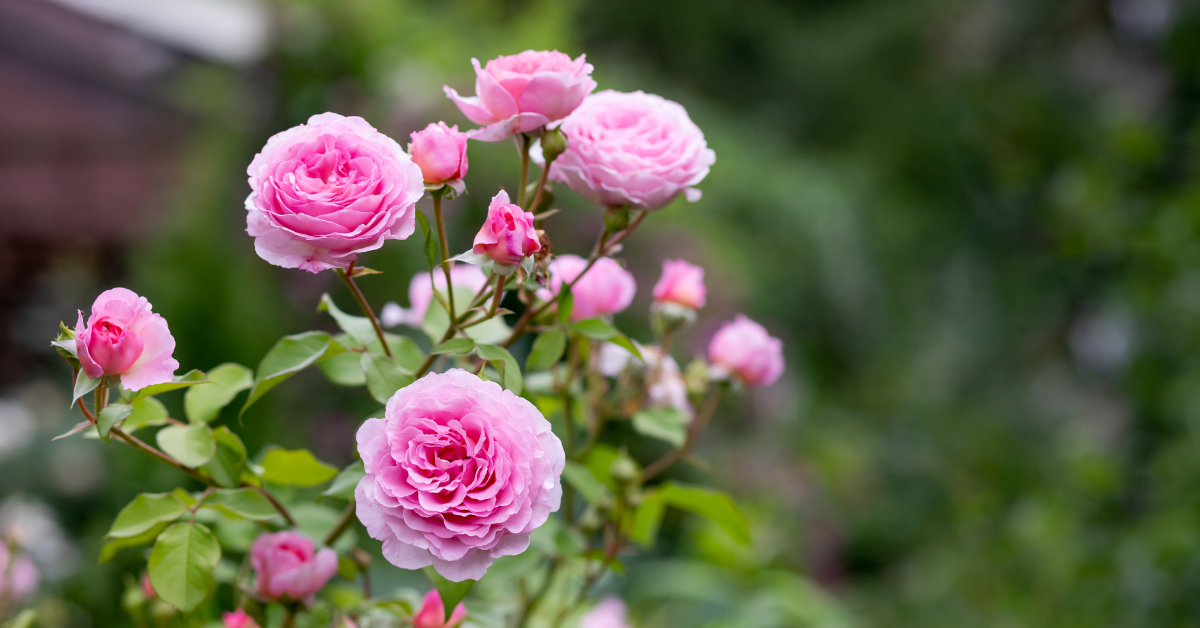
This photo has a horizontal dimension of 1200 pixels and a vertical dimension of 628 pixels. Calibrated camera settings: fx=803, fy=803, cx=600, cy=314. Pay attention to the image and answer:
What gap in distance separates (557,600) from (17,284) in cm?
298

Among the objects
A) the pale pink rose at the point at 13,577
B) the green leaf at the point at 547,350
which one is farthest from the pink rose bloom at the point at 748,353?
the pale pink rose at the point at 13,577

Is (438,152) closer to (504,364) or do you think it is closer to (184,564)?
(504,364)

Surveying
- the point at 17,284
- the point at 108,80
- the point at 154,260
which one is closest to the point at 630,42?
the point at 108,80

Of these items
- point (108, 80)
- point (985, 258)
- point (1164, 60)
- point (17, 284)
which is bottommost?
point (17, 284)

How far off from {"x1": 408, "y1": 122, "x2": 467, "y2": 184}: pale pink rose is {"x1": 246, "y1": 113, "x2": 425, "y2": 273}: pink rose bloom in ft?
0.04

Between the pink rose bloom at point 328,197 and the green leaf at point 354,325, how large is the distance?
0.20 feet

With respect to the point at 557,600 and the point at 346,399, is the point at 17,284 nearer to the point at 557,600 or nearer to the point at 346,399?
the point at 346,399

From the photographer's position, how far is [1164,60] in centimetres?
129

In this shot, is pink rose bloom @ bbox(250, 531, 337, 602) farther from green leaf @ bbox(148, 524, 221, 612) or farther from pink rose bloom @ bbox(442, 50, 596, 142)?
pink rose bloom @ bbox(442, 50, 596, 142)

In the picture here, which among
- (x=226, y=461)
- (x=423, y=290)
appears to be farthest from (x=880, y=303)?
(x=226, y=461)

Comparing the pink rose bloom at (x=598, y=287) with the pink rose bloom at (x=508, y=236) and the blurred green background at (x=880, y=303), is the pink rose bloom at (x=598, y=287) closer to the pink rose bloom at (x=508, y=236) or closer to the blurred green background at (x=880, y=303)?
the pink rose bloom at (x=508, y=236)

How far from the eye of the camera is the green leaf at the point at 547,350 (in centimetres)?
39

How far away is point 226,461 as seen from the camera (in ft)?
1.27

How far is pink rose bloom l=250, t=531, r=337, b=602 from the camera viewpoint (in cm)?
→ 39
